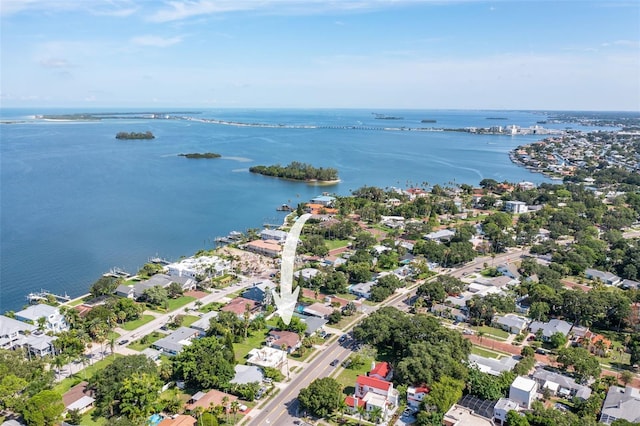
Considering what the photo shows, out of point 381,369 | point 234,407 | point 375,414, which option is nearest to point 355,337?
point 381,369

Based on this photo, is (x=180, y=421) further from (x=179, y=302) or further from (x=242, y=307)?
(x=179, y=302)

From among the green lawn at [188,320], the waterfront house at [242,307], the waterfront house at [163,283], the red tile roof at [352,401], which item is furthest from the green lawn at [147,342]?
the red tile roof at [352,401]

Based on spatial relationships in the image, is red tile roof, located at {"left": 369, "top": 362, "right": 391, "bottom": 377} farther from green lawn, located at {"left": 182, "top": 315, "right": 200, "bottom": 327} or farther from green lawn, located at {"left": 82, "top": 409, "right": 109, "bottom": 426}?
green lawn, located at {"left": 182, "top": 315, "right": 200, "bottom": 327}

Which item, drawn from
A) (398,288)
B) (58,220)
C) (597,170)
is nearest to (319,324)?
(398,288)

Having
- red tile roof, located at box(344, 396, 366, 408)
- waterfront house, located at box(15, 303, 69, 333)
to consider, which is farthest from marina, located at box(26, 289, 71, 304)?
red tile roof, located at box(344, 396, 366, 408)

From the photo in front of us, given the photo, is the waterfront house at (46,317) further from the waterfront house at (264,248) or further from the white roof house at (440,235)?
the white roof house at (440,235)

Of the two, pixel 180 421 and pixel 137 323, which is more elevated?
pixel 180 421
